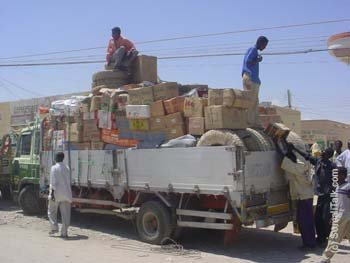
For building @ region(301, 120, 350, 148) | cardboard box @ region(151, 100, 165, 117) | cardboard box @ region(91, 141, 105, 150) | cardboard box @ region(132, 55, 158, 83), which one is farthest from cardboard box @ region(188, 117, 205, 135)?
building @ region(301, 120, 350, 148)

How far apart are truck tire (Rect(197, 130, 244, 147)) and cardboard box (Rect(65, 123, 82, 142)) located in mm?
3430

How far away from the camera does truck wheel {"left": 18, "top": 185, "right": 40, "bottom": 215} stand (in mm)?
12680

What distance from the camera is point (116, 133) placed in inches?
405

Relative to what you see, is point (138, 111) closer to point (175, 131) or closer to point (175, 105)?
point (175, 105)

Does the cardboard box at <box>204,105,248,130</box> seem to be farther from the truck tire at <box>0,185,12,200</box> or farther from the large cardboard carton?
the truck tire at <box>0,185,12,200</box>

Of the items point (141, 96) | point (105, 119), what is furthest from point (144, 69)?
point (141, 96)

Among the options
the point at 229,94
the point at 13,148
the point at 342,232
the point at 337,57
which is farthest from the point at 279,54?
the point at 342,232

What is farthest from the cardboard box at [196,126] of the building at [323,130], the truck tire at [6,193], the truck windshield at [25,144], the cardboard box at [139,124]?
the building at [323,130]

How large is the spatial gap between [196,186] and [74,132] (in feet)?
12.7

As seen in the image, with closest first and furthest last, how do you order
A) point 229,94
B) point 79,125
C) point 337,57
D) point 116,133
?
point 229,94 < point 116,133 < point 79,125 < point 337,57

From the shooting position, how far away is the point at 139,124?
32.4ft

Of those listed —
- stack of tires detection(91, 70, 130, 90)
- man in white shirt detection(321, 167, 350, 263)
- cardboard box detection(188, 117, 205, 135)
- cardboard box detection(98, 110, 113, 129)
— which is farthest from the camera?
stack of tires detection(91, 70, 130, 90)

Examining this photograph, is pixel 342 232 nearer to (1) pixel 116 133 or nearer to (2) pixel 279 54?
(1) pixel 116 133

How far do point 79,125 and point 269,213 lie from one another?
15.4 ft
